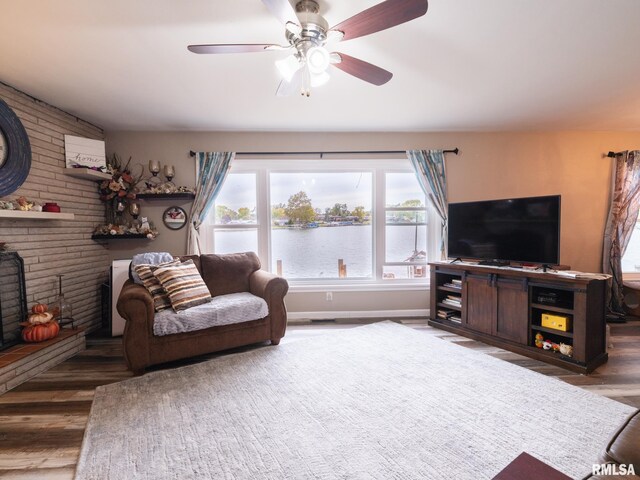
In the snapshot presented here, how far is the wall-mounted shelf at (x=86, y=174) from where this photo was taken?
3.27 meters

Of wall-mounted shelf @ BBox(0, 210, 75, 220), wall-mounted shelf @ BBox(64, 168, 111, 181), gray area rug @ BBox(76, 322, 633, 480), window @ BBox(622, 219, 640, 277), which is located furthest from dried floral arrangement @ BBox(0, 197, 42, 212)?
window @ BBox(622, 219, 640, 277)

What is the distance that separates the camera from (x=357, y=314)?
4.09 meters

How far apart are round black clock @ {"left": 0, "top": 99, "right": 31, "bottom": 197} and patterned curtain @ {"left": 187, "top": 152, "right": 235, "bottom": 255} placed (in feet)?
5.13

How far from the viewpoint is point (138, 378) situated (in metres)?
2.51

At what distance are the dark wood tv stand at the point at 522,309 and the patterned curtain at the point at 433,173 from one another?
2.32 feet

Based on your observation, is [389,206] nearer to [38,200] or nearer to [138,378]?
[138,378]

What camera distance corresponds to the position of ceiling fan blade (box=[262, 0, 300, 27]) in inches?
54.4

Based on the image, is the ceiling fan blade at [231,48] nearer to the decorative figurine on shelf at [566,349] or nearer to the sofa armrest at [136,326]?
the sofa armrest at [136,326]

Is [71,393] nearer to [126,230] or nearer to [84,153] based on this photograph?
[126,230]

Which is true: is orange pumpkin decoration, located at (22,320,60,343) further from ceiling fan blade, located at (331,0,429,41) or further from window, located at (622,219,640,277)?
window, located at (622,219,640,277)

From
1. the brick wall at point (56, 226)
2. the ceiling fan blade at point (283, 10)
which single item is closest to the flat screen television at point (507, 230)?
the ceiling fan blade at point (283, 10)

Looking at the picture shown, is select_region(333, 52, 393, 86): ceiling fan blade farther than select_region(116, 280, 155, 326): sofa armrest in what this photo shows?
No

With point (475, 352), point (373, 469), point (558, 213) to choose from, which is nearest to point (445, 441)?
point (373, 469)

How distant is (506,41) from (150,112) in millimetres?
3258
